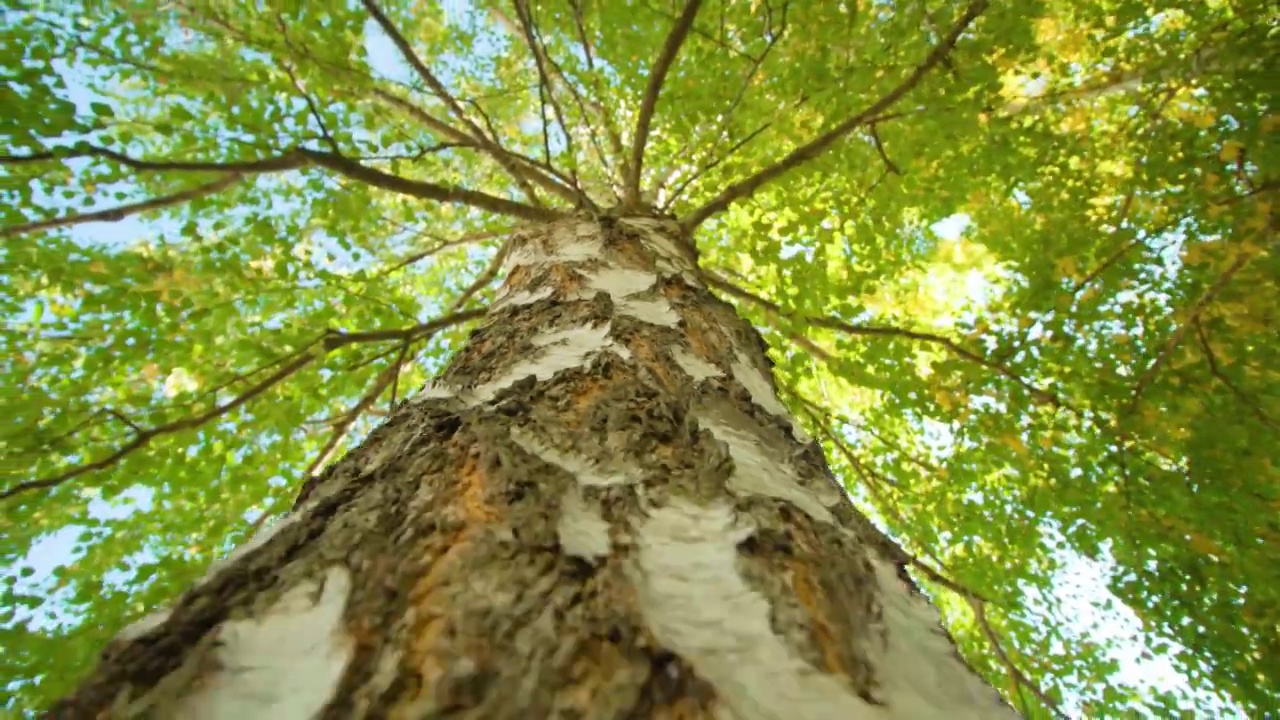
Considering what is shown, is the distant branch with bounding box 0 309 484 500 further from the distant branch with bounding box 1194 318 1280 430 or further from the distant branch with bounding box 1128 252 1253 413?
the distant branch with bounding box 1194 318 1280 430

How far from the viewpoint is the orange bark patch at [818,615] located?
0.71m

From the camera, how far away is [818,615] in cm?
77

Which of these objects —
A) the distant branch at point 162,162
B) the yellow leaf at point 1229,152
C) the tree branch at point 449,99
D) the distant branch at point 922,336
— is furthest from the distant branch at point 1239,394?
the distant branch at point 162,162

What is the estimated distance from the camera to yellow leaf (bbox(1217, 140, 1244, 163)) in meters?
3.68

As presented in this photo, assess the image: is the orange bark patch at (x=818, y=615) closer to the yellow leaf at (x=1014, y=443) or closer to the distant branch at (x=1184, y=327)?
the distant branch at (x=1184, y=327)

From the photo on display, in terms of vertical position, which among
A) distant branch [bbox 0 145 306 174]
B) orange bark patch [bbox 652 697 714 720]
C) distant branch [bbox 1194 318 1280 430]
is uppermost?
distant branch [bbox 0 145 306 174]

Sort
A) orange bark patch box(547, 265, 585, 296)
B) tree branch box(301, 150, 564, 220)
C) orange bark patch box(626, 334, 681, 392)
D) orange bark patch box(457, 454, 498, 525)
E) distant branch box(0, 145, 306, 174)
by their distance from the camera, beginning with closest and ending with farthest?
orange bark patch box(457, 454, 498, 525)
orange bark patch box(626, 334, 681, 392)
orange bark patch box(547, 265, 585, 296)
distant branch box(0, 145, 306, 174)
tree branch box(301, 150, 564, 220)

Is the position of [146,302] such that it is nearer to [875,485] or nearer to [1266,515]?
[875,485]

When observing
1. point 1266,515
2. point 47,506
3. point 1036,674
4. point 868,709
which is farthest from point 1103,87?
point 47,506

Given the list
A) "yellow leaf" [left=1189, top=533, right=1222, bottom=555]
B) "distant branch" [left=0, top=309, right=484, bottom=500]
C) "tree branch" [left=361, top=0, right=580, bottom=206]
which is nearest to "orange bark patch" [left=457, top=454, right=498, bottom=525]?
"distant branch" [left=0, top=309, right=484, bottom=500]

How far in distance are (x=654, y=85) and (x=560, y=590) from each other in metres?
3.48

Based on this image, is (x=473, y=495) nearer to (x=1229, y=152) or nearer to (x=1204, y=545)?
(x=1204, y=545)

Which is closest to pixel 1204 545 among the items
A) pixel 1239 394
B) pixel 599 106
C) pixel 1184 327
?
pixel 1239 394

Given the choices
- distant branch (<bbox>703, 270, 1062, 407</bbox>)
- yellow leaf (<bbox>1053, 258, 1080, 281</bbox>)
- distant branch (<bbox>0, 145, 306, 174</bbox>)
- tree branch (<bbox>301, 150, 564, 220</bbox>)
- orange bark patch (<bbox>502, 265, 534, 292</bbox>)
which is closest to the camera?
orange bark patch (<bbox>502, 265, 534, 292</bbox>)
